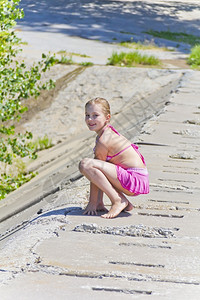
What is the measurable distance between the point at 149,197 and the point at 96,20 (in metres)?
13.2

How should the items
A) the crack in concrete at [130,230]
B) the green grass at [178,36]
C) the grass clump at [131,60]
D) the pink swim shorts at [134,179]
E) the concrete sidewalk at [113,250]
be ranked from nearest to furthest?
the concrete sidewalk at [113,250] < the crack in concrete at [130,230] < the pink swim shorts at [134,179] < the grass clump at [131,60] < the green grass at [178,36]

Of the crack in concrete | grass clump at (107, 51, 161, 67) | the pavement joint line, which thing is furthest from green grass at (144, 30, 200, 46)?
the pavement joint line

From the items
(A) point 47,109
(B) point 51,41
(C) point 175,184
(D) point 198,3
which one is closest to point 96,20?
(B) point 51,41

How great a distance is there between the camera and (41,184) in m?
8.00

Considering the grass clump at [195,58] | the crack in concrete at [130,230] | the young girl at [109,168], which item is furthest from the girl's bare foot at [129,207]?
the grass clump at [195,58]

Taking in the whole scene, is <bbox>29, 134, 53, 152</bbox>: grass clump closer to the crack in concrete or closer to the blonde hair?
the blonde hair

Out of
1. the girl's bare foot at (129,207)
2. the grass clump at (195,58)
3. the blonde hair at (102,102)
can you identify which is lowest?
the grass clump at (195,58)

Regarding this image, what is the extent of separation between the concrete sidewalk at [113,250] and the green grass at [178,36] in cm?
1123

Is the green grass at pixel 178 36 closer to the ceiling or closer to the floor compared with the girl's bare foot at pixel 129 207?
closer to the floor

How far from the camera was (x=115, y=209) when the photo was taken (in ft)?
14.2

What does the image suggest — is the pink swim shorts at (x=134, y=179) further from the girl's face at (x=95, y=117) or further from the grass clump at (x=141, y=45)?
the grass clump at (x=141, y=45)

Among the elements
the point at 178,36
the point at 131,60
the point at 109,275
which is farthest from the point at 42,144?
the point at 109,275

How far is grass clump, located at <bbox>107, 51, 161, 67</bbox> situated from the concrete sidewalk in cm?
779

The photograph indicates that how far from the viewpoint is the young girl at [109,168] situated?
4352mm
